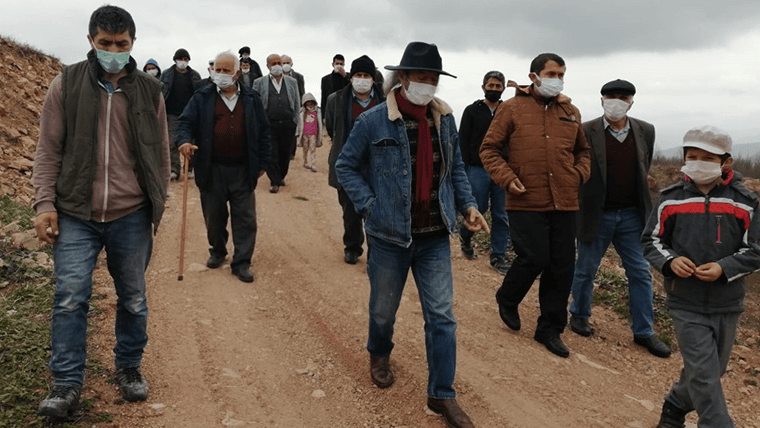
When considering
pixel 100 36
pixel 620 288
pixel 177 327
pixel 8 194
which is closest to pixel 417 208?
pixel 100 36

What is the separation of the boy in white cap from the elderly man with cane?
438 cm

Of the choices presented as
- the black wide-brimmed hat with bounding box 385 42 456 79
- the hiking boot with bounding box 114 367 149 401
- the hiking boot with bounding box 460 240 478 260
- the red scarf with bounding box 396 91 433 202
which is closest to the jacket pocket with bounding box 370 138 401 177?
the red scarf with bounding box 396 91 433 202

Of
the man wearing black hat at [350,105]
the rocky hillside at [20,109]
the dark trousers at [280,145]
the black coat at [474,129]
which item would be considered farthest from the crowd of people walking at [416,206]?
the rocky hillside at [20,109]

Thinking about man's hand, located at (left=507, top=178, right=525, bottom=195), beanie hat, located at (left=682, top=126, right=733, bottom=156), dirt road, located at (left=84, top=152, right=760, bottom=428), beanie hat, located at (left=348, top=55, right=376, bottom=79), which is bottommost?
dirt road, located at (left=84, top=152, right=760, bottom=428)

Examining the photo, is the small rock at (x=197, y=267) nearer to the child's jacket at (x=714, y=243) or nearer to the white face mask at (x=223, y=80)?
the white face mask at (x=223, y=80)

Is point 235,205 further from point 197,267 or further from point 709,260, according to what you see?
point 709,260

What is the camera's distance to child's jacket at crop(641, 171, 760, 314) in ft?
11.8

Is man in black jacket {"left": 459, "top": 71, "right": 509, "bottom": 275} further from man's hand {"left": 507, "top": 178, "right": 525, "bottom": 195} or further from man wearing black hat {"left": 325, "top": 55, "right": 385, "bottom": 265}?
man's hand {"left": 507, "top": 178, "right": 525, "bottom": 195}

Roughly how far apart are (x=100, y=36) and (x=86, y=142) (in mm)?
616

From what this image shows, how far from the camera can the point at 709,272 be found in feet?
11.6

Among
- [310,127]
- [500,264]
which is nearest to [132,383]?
[500,264]

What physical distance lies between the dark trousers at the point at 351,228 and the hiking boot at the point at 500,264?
1700mm

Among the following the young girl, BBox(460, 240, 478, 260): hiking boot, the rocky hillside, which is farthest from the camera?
the young girl

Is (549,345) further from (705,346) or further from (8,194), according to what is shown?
(8,194)
